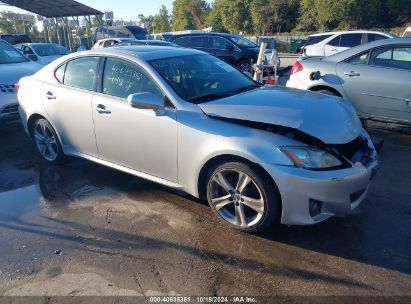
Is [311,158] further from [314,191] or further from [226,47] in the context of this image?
[226,47]

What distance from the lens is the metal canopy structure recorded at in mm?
19547

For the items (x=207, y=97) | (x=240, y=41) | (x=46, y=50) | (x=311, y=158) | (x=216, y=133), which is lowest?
(x=311, y=158)

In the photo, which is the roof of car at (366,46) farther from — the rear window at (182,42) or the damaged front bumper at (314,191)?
the rear window at (182,42)

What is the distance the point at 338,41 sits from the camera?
1218cm

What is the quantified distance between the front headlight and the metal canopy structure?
758 inches

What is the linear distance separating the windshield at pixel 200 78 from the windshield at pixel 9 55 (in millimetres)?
5028

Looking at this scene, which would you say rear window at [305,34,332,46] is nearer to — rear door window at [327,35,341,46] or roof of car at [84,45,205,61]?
rear door window at [327,35,341,46]

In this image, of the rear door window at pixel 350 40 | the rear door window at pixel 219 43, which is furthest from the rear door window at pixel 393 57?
the rear door window at pixel 219 43

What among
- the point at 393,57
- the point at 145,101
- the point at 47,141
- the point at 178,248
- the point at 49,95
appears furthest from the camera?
the point at 393,57

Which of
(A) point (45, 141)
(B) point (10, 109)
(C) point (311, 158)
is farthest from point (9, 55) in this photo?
(C) point (311, 158)

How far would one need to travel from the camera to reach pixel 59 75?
492cm

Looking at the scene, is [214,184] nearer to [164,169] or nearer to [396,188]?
[164,169]

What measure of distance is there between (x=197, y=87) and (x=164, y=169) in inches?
36.2

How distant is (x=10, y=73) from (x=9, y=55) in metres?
1.17
